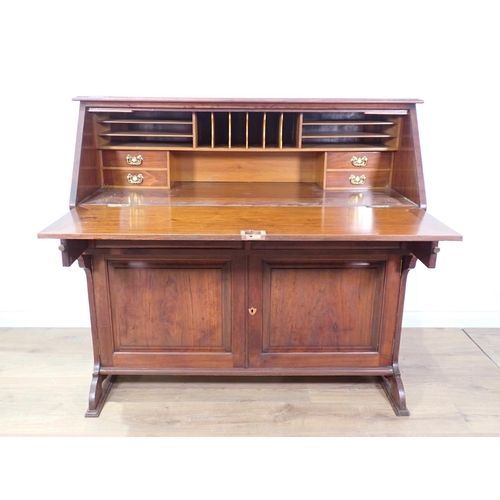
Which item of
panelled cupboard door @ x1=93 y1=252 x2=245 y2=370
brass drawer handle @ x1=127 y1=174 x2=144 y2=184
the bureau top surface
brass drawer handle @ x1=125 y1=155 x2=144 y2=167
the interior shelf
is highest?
the bureau top surface

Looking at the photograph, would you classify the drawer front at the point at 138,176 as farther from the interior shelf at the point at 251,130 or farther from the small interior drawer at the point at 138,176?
the interior shelf at the point at 251,130

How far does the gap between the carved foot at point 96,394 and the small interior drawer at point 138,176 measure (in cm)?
81

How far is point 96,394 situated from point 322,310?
1.00m

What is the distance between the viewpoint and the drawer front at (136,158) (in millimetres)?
2100

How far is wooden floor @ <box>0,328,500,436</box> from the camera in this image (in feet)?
6.20

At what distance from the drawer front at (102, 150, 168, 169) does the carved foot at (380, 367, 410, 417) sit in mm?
1355

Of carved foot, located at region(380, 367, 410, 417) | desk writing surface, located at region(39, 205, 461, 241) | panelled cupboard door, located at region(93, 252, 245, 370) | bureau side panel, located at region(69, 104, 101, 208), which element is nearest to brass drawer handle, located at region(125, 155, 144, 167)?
bureau side panel, located at region(69, 104, 101, 208)

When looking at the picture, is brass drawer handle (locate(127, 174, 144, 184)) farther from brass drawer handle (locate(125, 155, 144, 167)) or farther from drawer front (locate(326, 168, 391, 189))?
drawer front (locate(326, 168, 391, 189))

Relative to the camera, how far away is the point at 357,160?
211 centimetres
